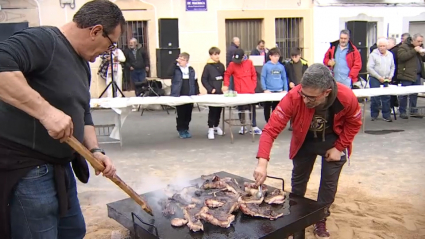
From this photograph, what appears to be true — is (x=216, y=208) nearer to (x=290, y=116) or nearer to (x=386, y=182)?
(x=290, y=116)

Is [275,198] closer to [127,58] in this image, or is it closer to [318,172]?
[318,172]

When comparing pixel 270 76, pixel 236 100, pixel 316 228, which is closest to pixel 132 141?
pixel 236 100

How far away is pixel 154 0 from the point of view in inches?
494

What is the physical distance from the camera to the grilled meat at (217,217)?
2.72 meters

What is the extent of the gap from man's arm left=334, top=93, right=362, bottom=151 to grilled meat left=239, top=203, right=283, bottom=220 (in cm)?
90

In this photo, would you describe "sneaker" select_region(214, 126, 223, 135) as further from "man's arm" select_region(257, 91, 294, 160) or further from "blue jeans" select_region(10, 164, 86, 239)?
"blue jeans" select_region(10, 164, 86, 239)

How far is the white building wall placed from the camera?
13.9 m

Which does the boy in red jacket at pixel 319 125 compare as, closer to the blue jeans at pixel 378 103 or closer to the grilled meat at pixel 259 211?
the grilled meat at pixel 259 211

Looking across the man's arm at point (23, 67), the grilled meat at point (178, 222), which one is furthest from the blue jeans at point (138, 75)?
the man's arm at point (23, 67)

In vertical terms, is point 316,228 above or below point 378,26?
below

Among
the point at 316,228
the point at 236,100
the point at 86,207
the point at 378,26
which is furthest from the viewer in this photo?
the point at 378,26

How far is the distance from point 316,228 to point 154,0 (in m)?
10.4

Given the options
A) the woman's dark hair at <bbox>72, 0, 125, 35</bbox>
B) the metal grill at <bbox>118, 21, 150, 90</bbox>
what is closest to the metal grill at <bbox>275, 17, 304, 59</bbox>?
the metal grill at <bbox>118, 21, 150, 90</bbox>

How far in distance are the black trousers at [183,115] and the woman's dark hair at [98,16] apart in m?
5.86
